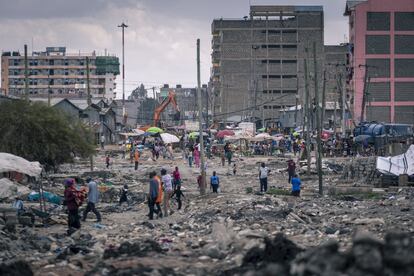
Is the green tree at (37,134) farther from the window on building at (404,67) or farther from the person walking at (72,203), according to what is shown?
the window on building at (404,67)

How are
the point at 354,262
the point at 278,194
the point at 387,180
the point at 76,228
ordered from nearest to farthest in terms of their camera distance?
1. the point at 354,262
2. the point at 76,228
3. the point at 278,194
4. the point at 387,180

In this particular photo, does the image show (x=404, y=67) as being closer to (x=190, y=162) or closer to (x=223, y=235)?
(x=190, y=162)

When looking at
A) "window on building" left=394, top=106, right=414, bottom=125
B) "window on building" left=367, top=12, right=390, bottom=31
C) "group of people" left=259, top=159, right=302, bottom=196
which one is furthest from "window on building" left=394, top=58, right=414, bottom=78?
"group of people" left=259, top=159, right=302, bottom=196

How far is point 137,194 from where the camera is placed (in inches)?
1283

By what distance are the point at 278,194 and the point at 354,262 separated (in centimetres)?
2095

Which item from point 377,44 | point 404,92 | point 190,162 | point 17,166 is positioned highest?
point 377,44

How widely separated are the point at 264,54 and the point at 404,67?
30033 mm

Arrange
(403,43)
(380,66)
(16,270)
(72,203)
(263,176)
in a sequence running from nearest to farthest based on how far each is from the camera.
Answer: (16,270)
(72,203)
(263,176)
(380,66)
(403,43)

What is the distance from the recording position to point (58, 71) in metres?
143

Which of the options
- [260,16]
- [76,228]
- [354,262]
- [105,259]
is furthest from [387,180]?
[260,16]

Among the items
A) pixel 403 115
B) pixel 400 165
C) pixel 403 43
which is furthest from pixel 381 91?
pixel 400 165

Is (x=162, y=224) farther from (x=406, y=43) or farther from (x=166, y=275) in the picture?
(x=406, y=43)

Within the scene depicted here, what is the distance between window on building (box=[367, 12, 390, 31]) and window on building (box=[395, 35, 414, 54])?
196 cm

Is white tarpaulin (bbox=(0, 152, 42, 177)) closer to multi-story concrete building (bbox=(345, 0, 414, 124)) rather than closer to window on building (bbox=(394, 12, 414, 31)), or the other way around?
multi-story concrete building (bbox=(345, 0, 414, 124))
